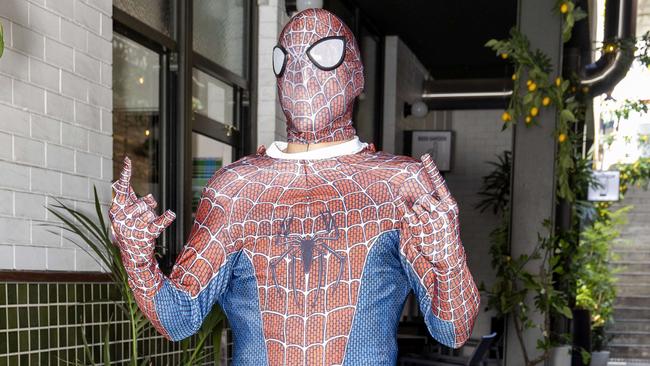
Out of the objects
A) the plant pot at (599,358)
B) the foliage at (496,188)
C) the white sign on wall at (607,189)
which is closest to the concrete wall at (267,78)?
the white sign on wall at (607,189)

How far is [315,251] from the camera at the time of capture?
1297 millimetres

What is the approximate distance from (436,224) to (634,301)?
29.7ft

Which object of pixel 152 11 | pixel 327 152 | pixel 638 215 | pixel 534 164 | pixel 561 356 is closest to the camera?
pixel 327 152

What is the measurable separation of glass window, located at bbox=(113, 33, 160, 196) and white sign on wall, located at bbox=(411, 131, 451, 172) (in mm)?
5392

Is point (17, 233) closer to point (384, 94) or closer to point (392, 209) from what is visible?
point (392, 209)

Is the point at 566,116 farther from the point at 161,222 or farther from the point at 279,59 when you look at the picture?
the point at 161,222

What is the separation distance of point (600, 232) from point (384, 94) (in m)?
2.62

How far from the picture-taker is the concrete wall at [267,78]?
14.5 feet

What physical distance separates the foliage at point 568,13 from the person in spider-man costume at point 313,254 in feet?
7.70

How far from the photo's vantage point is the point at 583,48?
5.74m

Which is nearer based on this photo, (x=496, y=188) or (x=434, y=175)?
(x=434, y=175)

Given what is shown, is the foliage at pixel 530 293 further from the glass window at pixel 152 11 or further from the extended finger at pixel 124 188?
the extended finger at pixel 124 188

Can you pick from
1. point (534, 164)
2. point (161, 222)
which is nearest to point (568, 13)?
point (534, 164)

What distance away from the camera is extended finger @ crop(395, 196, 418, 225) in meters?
1.16
